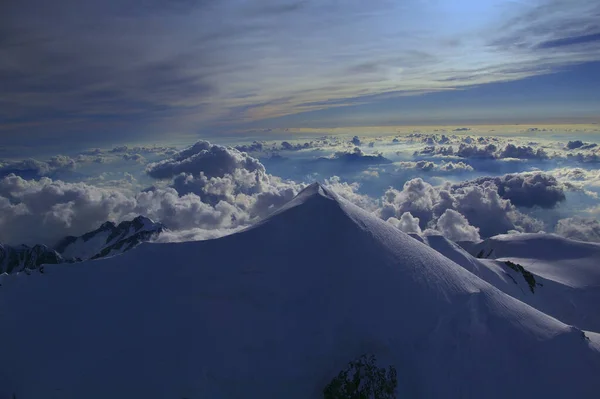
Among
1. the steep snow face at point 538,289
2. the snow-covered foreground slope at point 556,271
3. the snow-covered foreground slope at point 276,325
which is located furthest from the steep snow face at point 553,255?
the snow-covered foreground slope at point 276,325

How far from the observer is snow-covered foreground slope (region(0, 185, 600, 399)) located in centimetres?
4388

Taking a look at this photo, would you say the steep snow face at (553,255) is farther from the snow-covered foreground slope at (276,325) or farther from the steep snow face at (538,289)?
the snow-covered foreground slope at (276,325)

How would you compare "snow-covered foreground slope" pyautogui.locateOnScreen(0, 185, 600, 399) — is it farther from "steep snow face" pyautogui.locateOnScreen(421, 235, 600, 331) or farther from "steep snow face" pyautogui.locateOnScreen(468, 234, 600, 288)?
"steep snow face" pyautogui.locateOnScreen(468, 234, 600, 288)

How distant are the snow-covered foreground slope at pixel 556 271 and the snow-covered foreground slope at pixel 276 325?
55303 mm

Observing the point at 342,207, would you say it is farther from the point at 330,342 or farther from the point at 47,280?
the point at 47,280

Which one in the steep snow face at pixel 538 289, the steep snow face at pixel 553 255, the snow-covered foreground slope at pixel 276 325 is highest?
the snow-covered foreground slope at pixel 276 325

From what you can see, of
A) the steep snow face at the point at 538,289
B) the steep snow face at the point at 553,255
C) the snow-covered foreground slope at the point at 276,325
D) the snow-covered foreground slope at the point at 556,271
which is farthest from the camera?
the steep snow face at the point at 553,255

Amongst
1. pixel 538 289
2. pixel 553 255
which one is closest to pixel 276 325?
pixel 538 289

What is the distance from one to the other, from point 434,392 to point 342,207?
31.3 m

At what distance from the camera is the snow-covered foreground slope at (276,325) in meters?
43.9

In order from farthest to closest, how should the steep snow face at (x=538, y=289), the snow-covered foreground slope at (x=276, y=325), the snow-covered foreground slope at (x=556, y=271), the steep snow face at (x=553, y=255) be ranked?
1. the steep snow face at (x=553, y=255)
2. the snow-covered foreground slope at (x=556, y=271)
3. the steep snow face at (x=538, y=289)
4. the snow-covered foreground slope at (x=276, y=325)

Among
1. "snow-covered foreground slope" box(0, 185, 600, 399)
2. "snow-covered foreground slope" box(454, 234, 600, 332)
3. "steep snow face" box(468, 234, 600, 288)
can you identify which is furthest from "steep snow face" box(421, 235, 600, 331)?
"snow-covered foreground slope" box(0, 185, 600, 399)

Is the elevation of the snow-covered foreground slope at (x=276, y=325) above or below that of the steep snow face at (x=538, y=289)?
above

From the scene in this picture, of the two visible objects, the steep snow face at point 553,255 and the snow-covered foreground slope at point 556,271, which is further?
the steep snow face at point 553,255
